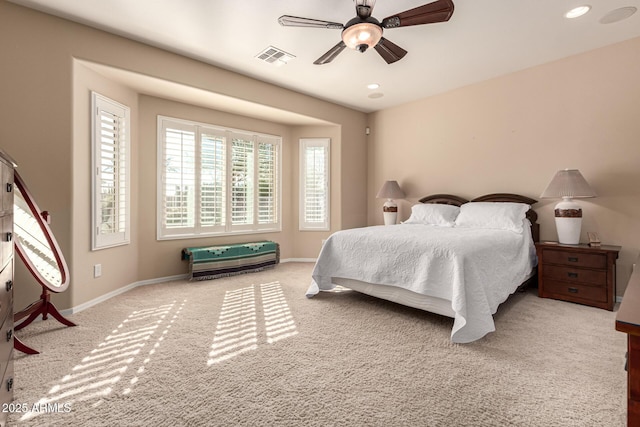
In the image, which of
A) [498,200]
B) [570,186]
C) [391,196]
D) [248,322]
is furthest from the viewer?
[391,196]

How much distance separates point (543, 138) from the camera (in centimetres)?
373

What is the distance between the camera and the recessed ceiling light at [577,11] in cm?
263

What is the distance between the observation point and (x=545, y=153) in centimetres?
372

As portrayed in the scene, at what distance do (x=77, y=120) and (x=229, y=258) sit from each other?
2.35 metres

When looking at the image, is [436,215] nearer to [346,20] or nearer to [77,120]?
[346,20]

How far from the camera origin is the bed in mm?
2279

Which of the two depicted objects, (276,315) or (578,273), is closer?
(276,315)

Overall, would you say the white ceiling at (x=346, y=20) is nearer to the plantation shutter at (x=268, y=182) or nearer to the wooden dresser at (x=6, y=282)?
the plantation shutter at (x=268, y=182)

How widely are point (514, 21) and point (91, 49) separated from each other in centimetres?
415

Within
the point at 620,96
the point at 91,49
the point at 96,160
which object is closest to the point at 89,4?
the point at 91,49

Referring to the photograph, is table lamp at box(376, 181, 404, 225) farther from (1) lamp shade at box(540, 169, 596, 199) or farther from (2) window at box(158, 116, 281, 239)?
(1) lamp shade at box(540, 169, 596, 199)

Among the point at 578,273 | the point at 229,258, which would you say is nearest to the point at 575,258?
the point at 578,273

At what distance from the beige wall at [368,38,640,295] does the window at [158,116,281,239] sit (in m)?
2.42

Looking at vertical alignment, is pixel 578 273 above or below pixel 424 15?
below
